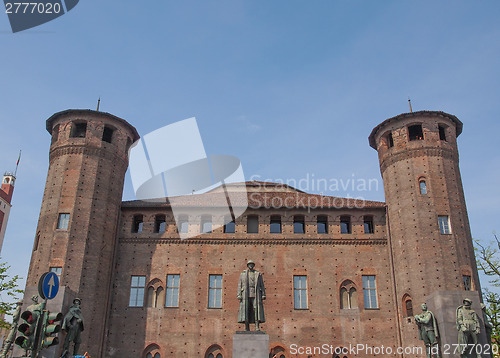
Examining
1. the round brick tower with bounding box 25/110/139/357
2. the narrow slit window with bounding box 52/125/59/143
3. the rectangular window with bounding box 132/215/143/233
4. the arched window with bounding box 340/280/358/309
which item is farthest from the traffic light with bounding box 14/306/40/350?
the narrow slit window with bounding box 52/125/59/143

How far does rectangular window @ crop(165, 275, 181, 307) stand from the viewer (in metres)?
26.4

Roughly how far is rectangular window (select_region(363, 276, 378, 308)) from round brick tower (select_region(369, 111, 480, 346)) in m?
1.25

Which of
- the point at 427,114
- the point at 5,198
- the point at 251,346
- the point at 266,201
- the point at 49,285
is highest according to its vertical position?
the point at 5,198

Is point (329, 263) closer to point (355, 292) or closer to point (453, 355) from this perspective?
point (355, 292)

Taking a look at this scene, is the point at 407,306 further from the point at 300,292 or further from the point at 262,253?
the point at 262,253

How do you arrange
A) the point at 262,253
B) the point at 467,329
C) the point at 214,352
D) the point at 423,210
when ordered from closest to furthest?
the point at 467,329 < the point at 214,352 < the point at 423,210 < the point at 262,253

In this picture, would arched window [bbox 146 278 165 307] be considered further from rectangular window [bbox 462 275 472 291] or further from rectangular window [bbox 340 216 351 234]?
rectangular window [bbox 462 275 472 291]

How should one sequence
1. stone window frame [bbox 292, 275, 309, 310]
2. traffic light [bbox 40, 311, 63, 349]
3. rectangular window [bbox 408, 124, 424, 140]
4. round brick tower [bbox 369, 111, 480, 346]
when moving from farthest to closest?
rectangular window [bbox 408, 124, 424, 140] → stone window frame [bbox 292, 275, 309, 310] → round brick tower [bbox 369, 111, 480, 346] → traffic light [bbox 40, 311, 63, 349]

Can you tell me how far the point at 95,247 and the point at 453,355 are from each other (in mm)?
18597

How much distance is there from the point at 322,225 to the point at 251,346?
14.7 metres

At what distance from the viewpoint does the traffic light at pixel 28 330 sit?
9.38 m

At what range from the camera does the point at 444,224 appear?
83.6 ft

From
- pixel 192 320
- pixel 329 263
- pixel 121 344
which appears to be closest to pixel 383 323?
pixel 329 263

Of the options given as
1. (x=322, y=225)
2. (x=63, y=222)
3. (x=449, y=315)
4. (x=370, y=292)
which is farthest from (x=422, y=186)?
(x=63, y=222)
